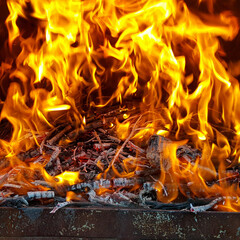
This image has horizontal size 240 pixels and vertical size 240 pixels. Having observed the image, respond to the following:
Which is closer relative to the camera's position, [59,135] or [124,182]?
[124,182]

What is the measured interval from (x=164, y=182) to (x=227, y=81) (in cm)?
151

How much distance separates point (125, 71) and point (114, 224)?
2.46 m

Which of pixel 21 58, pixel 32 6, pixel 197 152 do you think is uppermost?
pixel 32 6

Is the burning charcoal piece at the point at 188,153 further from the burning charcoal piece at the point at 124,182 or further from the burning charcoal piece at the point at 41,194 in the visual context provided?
the burning charcoal piece at the point at 41,194

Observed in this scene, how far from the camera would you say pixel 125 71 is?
400 cm

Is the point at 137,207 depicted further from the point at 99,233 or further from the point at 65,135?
the point at 65,135

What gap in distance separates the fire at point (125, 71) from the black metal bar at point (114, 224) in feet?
2.96

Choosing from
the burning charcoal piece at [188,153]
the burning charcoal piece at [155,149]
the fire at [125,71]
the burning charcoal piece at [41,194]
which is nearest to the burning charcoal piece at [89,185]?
the burning charcoal piece at [41,194]

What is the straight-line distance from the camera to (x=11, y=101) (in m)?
3.68

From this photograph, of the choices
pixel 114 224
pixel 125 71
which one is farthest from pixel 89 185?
pixel 125 71

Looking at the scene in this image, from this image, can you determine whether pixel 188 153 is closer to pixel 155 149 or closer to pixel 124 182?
pixel 155 149

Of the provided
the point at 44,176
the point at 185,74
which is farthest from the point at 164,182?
the point at 185,74

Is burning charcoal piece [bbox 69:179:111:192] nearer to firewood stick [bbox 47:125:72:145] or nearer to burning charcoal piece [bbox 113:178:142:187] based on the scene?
burning charcoal piece [bbox 113:178:142:187]

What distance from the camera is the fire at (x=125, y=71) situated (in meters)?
3.20
